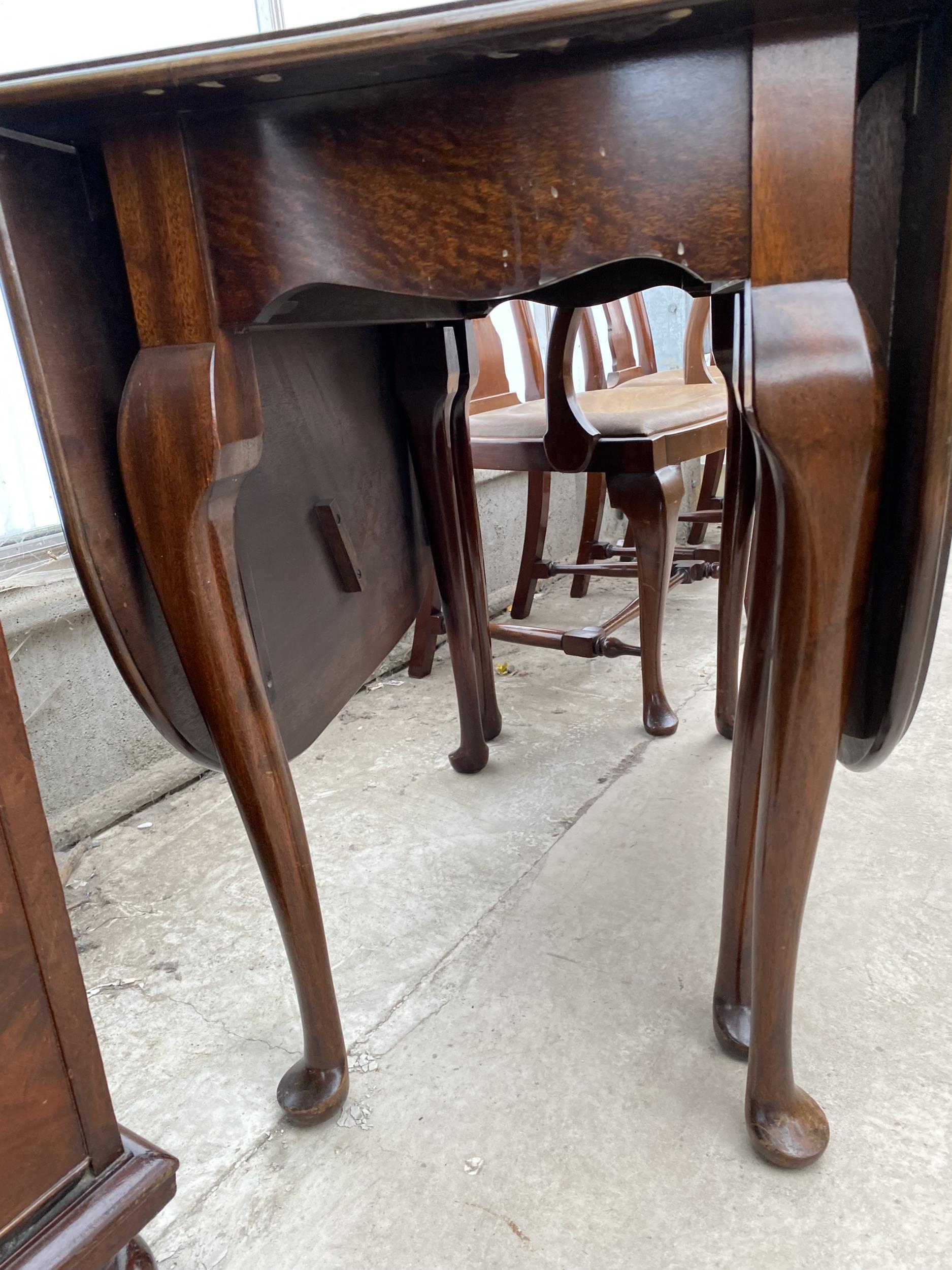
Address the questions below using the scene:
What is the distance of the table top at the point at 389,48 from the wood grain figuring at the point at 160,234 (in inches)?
1.3

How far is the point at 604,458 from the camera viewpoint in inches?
61.9

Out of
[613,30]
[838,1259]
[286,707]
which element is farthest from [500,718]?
[613,30]

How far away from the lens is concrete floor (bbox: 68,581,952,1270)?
78 centimetres

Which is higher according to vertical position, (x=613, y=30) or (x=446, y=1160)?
(x=613, y=30)

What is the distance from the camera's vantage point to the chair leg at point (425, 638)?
2.13 m

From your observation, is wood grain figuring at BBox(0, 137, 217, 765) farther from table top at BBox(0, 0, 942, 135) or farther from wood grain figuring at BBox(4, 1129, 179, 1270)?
wood grain figuring at BBox(4, 1129, 179, 1270)

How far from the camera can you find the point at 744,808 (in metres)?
0.90

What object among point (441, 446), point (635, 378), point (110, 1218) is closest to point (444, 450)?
point (441, 446)

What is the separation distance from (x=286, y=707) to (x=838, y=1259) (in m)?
0.74

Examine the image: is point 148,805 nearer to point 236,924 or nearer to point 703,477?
point 236,924

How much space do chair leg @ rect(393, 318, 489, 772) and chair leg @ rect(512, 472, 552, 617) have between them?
2.63 ft

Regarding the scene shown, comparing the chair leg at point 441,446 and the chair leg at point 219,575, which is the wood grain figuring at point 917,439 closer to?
the chair leg at point 219,575

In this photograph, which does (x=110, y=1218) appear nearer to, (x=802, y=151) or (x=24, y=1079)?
(x=24, y=1079)

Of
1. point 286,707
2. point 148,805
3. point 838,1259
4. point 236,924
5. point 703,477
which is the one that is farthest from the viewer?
point 703,477
